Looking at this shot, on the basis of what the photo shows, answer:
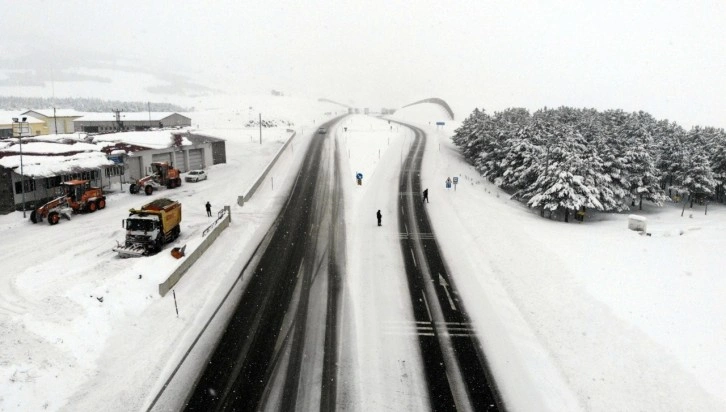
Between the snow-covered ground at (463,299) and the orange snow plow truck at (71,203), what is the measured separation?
0.83m

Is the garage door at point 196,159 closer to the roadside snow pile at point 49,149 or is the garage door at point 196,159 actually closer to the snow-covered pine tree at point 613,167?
the roadside snow pile at point 49,149

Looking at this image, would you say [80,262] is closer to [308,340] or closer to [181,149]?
[308,340]

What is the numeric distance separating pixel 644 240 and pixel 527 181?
1720cm

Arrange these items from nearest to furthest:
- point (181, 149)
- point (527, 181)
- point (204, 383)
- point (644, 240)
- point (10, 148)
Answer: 1. point (204, 383)
2. point (644, 240)
3. point (10, 148)
4. point (527, 181)
5. point (181, 149)

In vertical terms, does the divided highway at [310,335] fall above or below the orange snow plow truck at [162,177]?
below

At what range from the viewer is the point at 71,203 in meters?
33.5

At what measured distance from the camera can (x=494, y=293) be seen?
20750 mm

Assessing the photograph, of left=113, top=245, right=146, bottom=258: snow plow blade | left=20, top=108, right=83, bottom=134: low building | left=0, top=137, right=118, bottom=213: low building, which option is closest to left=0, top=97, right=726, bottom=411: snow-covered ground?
left=113, top=245, right=146, bottom=258: snow plow blade

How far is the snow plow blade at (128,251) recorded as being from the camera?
24.4m

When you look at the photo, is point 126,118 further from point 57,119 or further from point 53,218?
point 53,218

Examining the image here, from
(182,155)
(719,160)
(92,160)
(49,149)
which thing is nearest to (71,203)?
(92,160)

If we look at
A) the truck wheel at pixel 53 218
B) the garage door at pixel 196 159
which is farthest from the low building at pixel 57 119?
the truck wheel at pixel 53 218

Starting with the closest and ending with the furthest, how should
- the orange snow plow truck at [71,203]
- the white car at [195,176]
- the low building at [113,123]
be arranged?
the orange snow plow truck at [71,203]
the white car at [195,176]
the low building at [113,123]

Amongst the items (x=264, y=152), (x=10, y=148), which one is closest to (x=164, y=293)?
(x=10, y=148)
